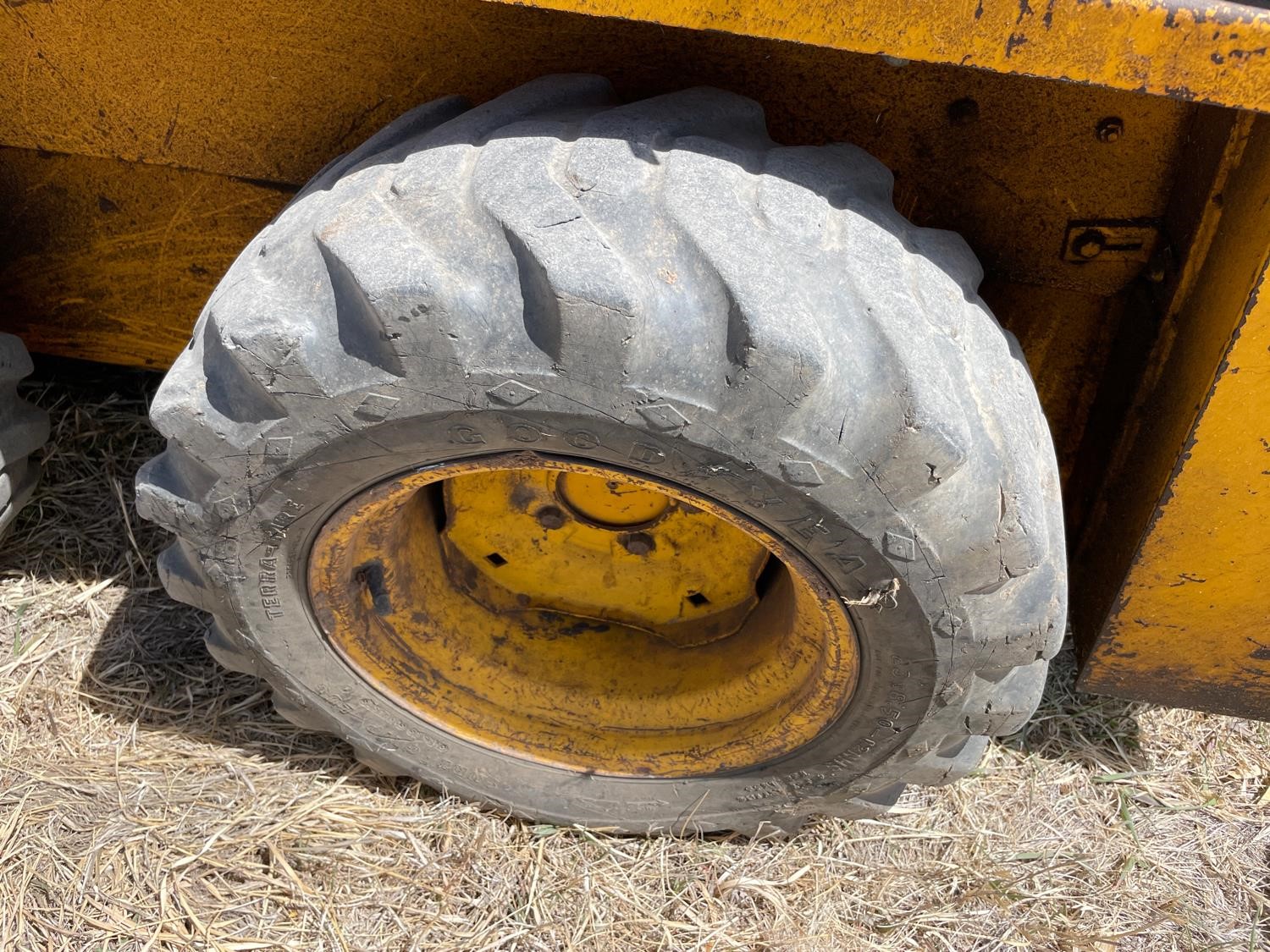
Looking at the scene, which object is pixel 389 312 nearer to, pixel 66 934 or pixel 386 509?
pixel 386 509

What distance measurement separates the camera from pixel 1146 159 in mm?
1554

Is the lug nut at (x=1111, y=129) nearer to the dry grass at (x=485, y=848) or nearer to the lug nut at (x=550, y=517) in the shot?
the lug nut at (x=550, y=517)

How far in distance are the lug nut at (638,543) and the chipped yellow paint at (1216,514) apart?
0.72 m

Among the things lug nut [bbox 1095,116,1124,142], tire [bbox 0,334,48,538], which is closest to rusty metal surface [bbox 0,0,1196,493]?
lug nut [bbox 1095,116,1124,142]

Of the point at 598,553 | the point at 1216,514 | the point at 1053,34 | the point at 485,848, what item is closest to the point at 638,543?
the point at 598,553

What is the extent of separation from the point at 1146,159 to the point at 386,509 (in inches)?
46.2

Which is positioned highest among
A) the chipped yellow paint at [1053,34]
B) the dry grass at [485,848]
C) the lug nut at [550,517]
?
the chipped yellow paint at [1053,34]

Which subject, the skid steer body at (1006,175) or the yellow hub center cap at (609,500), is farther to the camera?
the yellow hub center cap at (609,500)

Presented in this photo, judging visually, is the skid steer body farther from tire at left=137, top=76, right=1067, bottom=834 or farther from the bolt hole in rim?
the bolt hole in rim

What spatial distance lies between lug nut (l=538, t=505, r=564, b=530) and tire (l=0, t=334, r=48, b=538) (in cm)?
96

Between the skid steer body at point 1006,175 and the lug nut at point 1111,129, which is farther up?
the lug nut at point 1111,129

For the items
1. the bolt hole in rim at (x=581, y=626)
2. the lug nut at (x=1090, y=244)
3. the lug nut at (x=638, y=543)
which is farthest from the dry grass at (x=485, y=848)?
the lug nut at (x=1090, y=244)

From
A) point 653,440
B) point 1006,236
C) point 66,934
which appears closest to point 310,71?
point 653,440

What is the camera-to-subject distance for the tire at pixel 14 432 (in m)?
2.00
